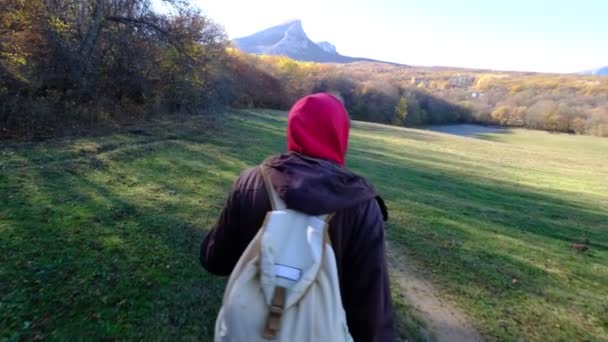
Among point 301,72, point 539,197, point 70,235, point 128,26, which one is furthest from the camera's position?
point 301,72

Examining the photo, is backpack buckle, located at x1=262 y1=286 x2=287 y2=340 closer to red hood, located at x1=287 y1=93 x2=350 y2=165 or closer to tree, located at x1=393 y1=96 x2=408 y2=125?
red hood, located at x1=287 y1=93 x2=350 y2=165

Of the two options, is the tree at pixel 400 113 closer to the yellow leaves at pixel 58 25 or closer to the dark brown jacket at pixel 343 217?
the yellow leaves at pixel 58 25

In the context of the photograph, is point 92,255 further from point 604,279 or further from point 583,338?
point 604,279

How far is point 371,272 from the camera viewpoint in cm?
183

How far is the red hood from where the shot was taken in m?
1.85

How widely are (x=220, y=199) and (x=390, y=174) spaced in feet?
31.3

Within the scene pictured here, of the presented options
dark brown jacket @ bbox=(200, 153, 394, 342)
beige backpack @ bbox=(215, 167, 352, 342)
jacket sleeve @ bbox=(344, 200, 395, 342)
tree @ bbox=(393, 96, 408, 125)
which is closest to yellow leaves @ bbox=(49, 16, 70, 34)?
dark brown jacket @ bbox=(200, 153, 394, 342)

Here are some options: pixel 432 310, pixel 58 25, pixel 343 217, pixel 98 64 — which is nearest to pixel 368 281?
pixel 343 217

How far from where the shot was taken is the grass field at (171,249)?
151 inches

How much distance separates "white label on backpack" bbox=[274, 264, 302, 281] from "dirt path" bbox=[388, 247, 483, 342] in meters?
3.66

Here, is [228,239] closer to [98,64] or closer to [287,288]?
[287,288]

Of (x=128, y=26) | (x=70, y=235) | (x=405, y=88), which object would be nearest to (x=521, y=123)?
(x=405, y=88)

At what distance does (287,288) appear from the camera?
1.53 m

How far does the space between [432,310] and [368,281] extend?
147 inches
